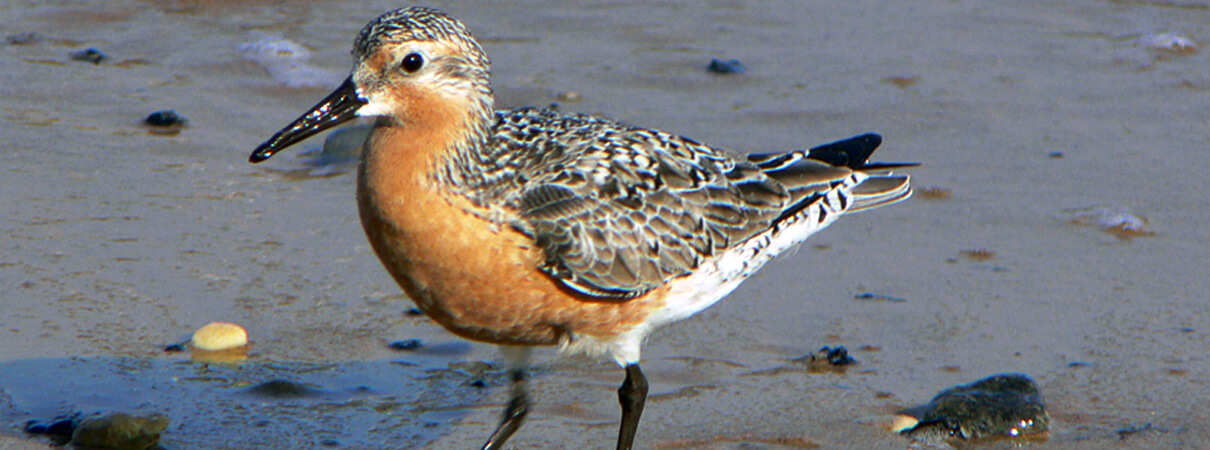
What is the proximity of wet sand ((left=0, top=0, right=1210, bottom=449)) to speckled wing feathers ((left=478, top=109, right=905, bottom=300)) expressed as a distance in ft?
1.70

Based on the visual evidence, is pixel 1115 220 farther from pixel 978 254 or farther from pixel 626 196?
pixel 626 196

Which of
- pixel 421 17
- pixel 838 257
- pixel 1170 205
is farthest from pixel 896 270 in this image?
pixel 421 17

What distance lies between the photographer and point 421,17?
484 cm

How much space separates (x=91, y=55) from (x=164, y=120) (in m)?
1.17

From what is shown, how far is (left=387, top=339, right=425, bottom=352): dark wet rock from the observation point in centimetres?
596

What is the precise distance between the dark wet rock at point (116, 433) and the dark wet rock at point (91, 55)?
403cm

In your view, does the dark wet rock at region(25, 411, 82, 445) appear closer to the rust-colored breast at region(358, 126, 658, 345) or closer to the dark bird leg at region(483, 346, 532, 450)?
the rust-colored breast at region(358, 126, 658, 345)

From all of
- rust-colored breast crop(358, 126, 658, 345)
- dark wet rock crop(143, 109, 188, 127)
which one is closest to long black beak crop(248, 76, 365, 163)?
rust-colored breast crop(358, 126, 658, 345)

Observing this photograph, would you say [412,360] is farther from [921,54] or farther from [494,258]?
[921,54]

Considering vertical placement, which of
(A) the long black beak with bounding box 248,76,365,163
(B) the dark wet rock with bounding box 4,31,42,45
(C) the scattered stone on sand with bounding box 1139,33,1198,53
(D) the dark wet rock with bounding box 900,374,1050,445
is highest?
(A) the long black beak with bounding box 248,76,365,163

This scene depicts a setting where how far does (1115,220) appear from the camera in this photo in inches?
284

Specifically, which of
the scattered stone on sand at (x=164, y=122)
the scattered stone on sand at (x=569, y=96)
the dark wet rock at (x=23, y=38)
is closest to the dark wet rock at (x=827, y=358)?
the scattered stone on sand at (x=569, y=96)

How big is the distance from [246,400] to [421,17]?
1.67 meters

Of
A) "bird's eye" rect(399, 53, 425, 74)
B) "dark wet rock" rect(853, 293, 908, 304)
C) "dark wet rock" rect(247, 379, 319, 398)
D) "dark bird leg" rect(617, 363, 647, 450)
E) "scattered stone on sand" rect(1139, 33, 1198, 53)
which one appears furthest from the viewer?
"scattered stone on sand" rect(1139, 33, 1198, 53)
